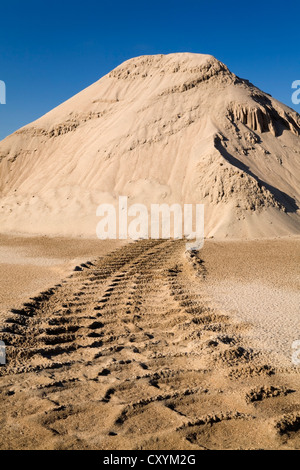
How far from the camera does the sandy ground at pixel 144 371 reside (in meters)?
2.84

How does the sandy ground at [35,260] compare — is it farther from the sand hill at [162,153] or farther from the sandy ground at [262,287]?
the sandy ground at [262,287]

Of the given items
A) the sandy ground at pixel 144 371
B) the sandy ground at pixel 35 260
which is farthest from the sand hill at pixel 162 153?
the sandy ground at pixel 144 371

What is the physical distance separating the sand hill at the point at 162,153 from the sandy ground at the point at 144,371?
9048 mm

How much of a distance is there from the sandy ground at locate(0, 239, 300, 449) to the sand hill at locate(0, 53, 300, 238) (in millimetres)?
9048

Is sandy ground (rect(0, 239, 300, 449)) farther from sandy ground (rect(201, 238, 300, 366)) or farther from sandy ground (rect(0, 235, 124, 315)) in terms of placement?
sandy ground (rect(0, 235, 124, 315))

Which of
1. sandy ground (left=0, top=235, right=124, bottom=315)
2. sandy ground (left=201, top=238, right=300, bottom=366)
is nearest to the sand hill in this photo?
sandy ground (left=0, top=235, right=124, bottom=315)

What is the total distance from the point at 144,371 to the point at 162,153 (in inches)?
697

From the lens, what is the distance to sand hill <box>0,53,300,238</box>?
1670 centimetres

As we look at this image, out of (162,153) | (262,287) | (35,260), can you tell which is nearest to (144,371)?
(262,287)

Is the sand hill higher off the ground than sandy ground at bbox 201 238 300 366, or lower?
higher

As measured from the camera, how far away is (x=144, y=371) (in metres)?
3.83

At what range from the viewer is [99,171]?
2042 cm

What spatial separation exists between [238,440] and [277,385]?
1.03 meters

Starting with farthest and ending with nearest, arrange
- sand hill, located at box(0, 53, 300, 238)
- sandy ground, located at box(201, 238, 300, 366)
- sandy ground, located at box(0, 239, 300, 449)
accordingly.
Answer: sand hill, located at box(0, 53, 300, 238), sandy ground, located at box(201, 238, 300, 366), sandy ground, located at box(0, 239, 300, 449)
